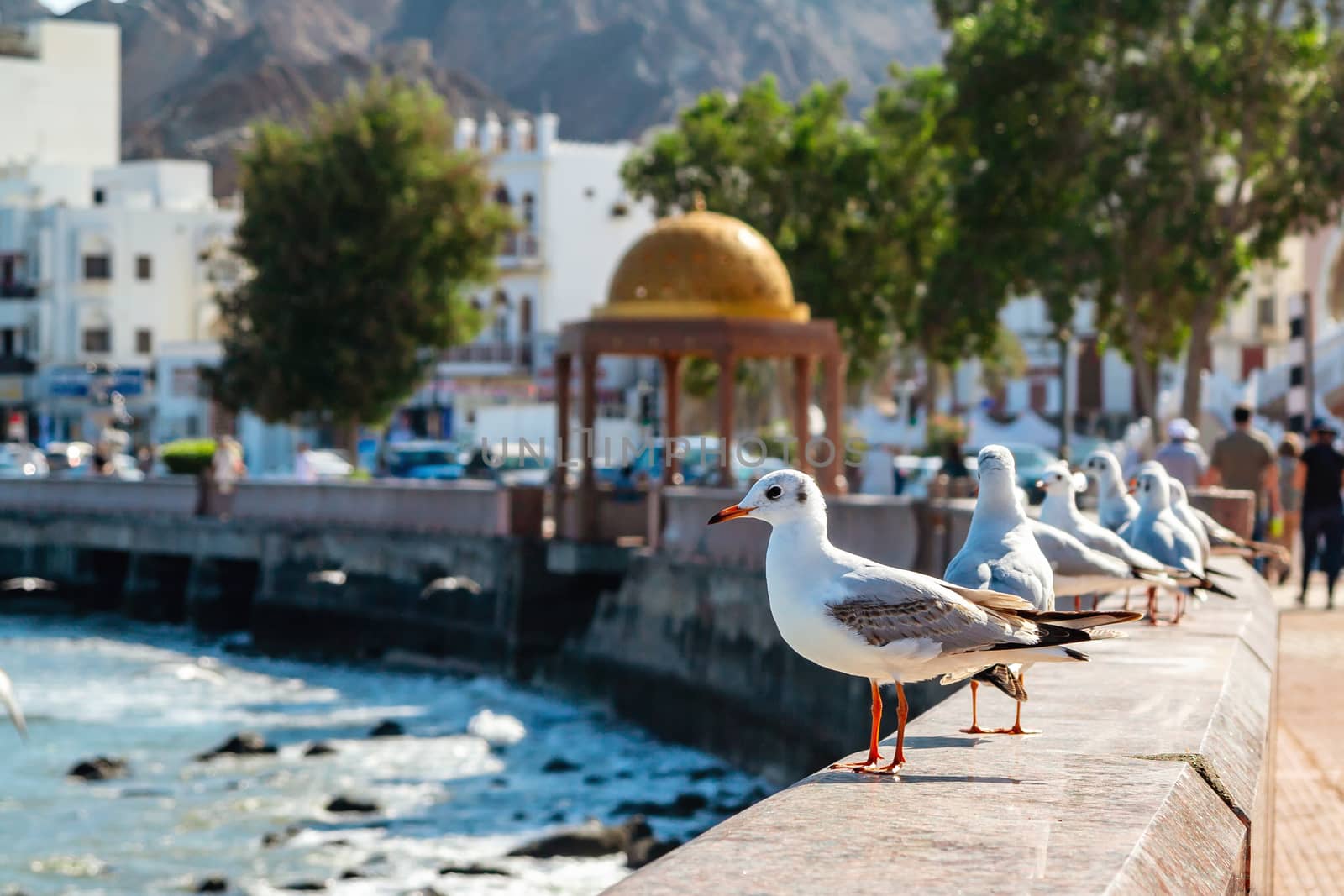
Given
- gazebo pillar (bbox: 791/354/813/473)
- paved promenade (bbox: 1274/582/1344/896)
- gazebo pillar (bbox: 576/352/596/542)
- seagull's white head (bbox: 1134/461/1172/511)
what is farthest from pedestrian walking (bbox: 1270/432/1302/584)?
seagull's white head (bbox: 1134/461/1172/511)

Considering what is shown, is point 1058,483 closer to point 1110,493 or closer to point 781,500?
point 1110,493

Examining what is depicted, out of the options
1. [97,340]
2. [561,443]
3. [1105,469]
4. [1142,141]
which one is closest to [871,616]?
[1105,469]

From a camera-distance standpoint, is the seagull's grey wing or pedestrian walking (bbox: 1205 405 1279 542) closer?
the seagull's grey wing

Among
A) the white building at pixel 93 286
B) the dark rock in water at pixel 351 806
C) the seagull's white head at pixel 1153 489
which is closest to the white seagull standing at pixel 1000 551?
the seagull's white head at pixel 1153 489

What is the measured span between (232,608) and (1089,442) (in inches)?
1048

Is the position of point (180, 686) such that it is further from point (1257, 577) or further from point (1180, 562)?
point (1180, 562)

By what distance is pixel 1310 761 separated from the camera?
10766 millimetres

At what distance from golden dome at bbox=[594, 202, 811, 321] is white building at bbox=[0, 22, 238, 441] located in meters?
55.1

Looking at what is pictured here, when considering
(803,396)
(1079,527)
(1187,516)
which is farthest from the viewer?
(803,396)

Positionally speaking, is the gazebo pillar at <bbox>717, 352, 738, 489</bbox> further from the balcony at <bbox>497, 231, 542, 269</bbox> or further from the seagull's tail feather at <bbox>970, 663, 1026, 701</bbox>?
the balcony at <bbox>497, 231, 542, 269</bbox>

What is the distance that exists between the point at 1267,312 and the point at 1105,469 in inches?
2519

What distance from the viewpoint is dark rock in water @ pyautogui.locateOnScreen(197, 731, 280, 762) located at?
23.3 metres

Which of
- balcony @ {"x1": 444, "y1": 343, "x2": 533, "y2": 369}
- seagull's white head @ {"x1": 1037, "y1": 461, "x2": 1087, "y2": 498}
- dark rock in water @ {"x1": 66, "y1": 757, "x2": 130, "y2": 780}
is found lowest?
dark rock in water @ {"x1": 66, "y1": 757, "x2": 130, "y2": 780}

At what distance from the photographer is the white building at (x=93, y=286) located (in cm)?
8044
